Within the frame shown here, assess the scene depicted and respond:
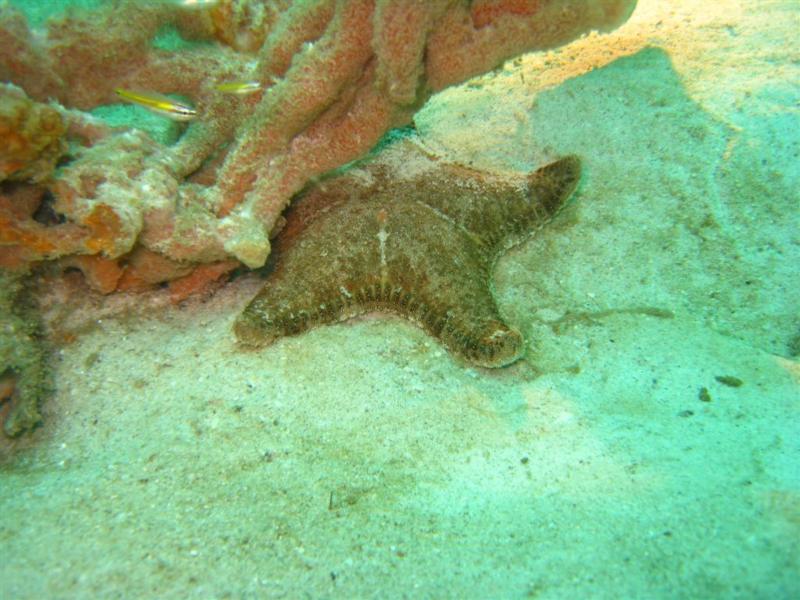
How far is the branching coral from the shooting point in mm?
3027

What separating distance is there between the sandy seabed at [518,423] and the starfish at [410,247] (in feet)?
0.71

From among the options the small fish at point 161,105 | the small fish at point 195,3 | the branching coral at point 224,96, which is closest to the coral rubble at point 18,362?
the branching coral at point 224,96

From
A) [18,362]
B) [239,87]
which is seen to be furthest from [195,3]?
[18,362]

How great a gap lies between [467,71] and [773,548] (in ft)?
11.3

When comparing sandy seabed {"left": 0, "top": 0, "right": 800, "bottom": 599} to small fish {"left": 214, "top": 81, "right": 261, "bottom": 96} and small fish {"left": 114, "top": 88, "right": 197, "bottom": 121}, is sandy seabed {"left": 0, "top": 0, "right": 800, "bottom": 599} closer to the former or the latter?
small fish {"left": 114, "top": 88, "right": 197, "bottom": 121}

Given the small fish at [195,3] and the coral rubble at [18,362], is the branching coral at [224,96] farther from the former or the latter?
the coral rubble at [18,362]

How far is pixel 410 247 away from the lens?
144 inches

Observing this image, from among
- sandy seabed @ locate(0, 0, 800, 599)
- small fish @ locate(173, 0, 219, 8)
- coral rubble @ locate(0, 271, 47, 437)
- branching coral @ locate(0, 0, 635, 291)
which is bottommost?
sandy seabed @ locate(0, 0, 800, 599)

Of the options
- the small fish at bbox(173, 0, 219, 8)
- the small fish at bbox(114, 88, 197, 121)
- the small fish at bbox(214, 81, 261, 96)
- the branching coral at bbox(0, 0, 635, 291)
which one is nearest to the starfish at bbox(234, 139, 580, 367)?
the branching coral at bbox(0, 0, 635, 291)

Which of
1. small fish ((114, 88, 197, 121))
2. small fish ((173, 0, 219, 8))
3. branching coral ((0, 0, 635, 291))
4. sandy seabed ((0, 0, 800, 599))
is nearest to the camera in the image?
sandy seabed ((0, 0, 800, 599))

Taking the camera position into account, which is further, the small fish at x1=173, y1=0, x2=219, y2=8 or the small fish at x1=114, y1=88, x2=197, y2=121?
the small fish at x1=173, y1=0, x2=219, y2=8

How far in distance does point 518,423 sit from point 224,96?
3.31 m

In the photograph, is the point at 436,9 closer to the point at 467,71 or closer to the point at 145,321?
the point at 467,71

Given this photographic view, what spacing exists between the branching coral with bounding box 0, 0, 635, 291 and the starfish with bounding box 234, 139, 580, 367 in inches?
15.6
